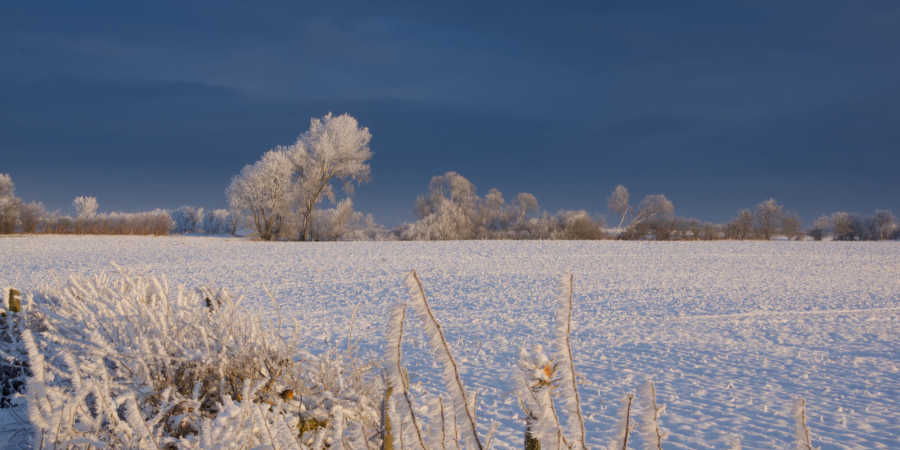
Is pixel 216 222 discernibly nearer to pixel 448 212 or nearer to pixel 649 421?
pixel 448 212

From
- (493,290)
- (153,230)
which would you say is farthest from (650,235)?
(153,230)

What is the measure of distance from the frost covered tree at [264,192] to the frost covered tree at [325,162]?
1301 mm

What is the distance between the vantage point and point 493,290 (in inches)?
554

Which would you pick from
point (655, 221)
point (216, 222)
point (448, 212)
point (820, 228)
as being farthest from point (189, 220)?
point (820, 228)

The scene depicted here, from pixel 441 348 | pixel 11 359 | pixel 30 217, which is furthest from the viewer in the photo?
pixel 30 217

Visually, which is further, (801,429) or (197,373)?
(197,373)

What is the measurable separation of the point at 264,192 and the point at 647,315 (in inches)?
1211

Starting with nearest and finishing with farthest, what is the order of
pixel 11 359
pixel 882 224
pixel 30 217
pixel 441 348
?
pixel 441 348 < pixel 11 359 < pixel 30 217 < pixel 882 224

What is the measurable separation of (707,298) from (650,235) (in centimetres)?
2719

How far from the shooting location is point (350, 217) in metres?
40.8

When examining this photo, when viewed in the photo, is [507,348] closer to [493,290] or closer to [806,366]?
[806,366]

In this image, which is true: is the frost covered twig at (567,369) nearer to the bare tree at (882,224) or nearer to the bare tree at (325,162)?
the bare tree at (325,162)

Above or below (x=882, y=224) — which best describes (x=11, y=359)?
below

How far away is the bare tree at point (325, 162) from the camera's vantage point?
124 feet
